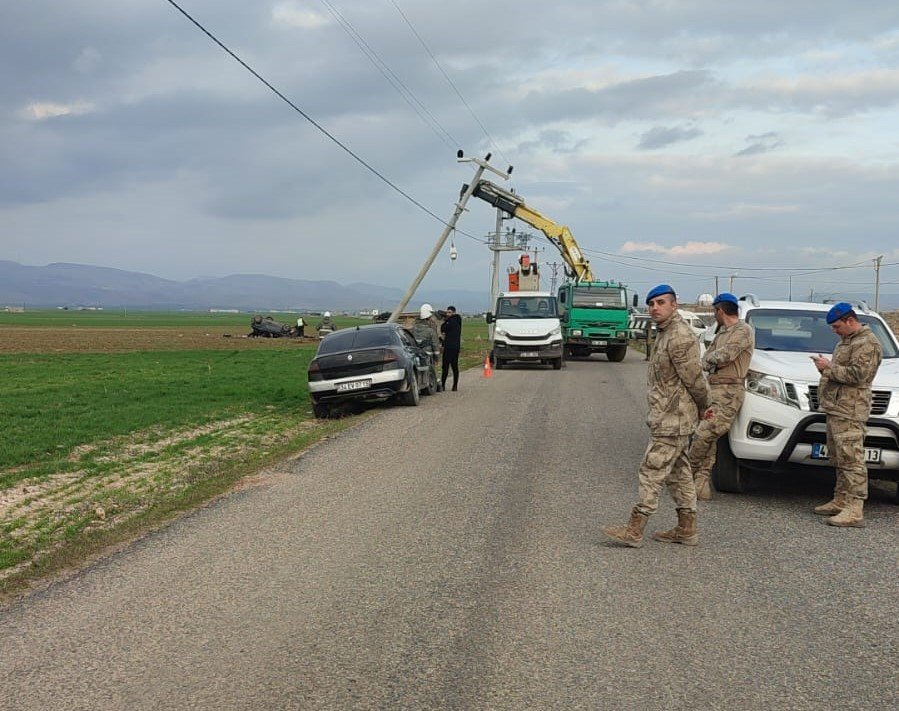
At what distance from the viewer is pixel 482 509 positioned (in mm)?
7402

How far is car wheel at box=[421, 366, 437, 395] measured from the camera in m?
17.7

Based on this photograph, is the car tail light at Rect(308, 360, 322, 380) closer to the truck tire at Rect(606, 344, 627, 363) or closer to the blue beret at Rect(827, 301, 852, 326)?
the blue beret at Rect(827, 301, 852, 326)

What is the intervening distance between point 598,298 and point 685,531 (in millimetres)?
24633

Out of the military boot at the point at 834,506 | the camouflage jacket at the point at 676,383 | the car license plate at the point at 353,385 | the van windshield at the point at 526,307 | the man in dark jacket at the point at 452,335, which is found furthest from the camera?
the van windshield at the point at 526,307

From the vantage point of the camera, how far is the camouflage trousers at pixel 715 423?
778 centimetres

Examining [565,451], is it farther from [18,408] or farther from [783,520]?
[18,408]

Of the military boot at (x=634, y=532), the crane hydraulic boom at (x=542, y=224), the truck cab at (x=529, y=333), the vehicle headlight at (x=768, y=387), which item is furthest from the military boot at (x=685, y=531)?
the crane hydraulic boom at (x=542, y=224)

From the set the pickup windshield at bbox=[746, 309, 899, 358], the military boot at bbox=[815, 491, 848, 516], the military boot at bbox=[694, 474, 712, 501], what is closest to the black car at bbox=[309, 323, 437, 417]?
the pickup windshield at bbox=[746, 309, 899, 358]

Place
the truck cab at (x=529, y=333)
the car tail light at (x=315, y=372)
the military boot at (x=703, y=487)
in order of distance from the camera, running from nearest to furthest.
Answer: the military boot at (x=703, y=487) → the car tail light at (x=315, y=372) → the truck cab at (x=529, y=333)

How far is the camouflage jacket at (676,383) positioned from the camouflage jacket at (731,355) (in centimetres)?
150

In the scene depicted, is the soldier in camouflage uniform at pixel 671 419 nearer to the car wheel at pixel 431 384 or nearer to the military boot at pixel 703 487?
the military boot at pixel 703 487

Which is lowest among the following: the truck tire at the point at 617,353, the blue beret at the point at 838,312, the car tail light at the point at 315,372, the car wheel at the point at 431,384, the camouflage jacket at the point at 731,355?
the truck tire at the point at 617,353

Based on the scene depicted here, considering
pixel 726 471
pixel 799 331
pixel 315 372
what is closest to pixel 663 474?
pixel 726 471

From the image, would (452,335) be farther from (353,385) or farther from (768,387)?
(768,387)
